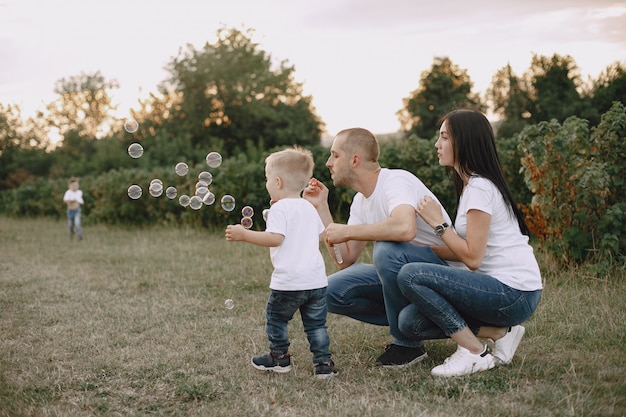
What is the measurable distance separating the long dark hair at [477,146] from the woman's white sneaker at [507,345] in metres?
0.70

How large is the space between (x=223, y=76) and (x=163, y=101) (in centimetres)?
523

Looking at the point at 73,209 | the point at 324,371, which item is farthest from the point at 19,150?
the point at 324,371

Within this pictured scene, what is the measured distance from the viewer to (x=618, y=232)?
652 centimetres

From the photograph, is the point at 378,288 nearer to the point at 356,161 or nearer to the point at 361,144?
the point at 356,161

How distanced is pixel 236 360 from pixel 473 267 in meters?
1.86

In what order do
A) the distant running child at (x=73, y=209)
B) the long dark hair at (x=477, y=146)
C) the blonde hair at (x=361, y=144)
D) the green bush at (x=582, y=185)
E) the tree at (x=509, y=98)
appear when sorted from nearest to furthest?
the long dark hair at (x=477, y=146), the blonde hair at (x=361, y=144), the green bush at (x=582, y=185), the distant running child at (x=73, y=209), the tree at (x=509, y=98)

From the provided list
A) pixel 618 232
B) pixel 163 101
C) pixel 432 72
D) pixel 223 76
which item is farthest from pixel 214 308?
pixel 432 72

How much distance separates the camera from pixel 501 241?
12.8ft

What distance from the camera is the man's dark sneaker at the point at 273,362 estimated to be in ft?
13.5

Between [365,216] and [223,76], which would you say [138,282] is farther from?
[223,76]

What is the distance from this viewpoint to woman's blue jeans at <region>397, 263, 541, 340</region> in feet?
12.4

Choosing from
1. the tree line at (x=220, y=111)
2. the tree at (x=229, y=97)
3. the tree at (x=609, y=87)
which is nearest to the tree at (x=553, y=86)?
the tree line at (x=220, y=111)

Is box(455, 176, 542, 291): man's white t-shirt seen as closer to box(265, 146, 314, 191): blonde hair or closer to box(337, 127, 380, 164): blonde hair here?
box(337, 127, 380, 164): blonde hair

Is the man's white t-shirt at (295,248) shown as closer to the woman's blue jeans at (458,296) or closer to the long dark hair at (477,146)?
the woman's blue jeans at (458,296)
